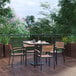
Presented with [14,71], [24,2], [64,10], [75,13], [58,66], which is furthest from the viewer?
[24,2]

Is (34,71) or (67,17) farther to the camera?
(67,17)

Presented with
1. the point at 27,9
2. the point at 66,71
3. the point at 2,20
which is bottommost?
the point at 66,71

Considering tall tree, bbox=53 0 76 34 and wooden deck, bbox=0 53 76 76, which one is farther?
tall tree, bbox=53 0 76 34

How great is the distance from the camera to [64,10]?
1232cm

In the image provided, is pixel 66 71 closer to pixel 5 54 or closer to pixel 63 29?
pixel 5 54

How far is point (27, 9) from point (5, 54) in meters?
6.35

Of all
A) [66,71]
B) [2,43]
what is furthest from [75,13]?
[66,71]

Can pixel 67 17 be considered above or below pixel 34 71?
above

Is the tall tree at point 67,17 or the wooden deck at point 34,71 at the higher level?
the tall tree at point 67,17

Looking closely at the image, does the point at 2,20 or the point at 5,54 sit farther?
the point at 2,20

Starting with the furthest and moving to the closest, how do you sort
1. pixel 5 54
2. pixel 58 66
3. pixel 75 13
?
pixel 75 13, pixel 5 54, pixel 58 66

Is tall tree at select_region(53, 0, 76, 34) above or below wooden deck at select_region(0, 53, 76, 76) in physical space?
above

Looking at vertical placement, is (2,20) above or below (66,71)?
above

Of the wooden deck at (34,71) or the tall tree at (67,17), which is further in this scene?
the tall tree at (67,17)
